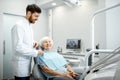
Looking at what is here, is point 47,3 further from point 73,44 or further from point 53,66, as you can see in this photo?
point 53,66

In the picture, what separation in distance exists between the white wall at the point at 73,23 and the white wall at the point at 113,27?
2.20 feet

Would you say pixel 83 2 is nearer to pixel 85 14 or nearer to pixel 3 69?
pixel 85 14

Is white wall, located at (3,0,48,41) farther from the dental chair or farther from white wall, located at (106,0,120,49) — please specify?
the dental chair

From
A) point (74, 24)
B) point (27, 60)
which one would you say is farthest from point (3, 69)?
point (27, 60)

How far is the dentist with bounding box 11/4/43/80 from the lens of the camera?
185 cm

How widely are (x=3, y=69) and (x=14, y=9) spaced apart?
1.69m

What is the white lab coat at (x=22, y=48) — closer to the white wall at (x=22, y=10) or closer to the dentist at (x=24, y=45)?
the dentist at (x=24, y=45)

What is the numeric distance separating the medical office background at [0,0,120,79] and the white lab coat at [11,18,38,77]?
7.14ft

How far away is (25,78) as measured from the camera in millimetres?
1971

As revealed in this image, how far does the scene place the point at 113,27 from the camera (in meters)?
3.79

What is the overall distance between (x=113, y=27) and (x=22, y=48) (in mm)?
2543

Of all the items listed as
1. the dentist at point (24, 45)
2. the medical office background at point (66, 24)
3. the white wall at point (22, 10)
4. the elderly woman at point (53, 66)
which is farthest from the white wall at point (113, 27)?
the white wall at point (22, 10)

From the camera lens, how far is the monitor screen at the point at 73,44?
464 cm

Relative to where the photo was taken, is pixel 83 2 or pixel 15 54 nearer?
pixel 15 54
